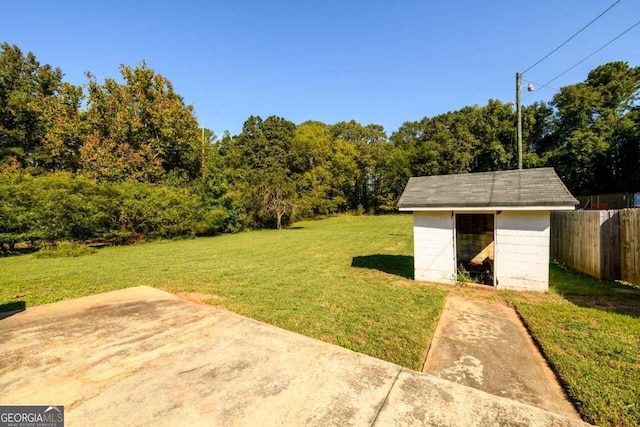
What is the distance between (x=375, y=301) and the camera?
5836 millimetres

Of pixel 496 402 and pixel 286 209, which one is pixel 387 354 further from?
pixel 286 209

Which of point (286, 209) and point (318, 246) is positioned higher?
point (286, 209)

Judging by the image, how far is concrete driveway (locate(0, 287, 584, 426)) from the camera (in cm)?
229

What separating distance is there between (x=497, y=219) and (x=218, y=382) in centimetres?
677

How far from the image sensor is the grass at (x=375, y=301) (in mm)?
3212

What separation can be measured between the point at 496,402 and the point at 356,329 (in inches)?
86.6

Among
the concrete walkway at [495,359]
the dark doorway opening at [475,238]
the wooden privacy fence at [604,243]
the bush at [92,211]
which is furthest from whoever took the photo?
the bush at [92,211]

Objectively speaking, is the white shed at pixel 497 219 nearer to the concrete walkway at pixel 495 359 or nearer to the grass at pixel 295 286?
the grass at pixel 295 286

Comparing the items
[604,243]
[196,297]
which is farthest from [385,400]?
[604,243]

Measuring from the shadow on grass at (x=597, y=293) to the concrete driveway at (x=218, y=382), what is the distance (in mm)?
4430

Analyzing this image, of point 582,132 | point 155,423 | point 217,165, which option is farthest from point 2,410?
point 582,132

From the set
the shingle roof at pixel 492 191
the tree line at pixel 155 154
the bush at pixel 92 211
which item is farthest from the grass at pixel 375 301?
the tree line at pixel 155 154

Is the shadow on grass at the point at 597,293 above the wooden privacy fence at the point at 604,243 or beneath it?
beneath

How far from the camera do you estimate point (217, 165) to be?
70.2 ft
